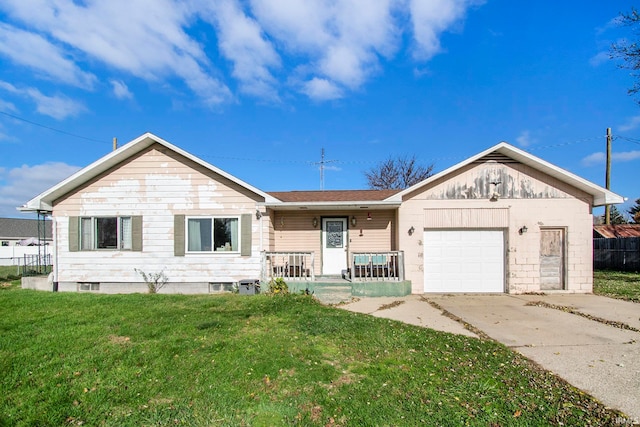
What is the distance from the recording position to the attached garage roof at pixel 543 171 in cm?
913

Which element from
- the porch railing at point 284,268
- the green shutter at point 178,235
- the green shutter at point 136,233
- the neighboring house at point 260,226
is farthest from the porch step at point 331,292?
the green shutter at point 136,233

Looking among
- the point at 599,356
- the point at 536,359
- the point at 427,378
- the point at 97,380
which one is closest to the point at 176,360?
the point at 97,380

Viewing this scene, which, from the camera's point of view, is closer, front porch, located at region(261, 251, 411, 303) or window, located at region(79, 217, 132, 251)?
front porch, located at region(261, 251, 411, 303)

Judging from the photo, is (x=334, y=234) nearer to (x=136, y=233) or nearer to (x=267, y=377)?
(x=136, y=233)

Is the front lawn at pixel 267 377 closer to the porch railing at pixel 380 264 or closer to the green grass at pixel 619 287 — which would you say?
the porch railing at pixel 380 264

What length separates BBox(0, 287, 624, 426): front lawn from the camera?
9.68 feet

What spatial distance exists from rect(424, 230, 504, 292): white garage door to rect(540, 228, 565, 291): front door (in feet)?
3.92

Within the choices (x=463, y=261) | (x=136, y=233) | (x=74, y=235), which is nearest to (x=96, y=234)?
(x=74, y=235)

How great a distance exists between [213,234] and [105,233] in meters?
3.40

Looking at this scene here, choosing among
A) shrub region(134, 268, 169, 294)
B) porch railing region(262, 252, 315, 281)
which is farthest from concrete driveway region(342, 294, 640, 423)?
shrub region(134, 268, 169, 294)

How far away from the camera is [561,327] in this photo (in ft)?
19.3

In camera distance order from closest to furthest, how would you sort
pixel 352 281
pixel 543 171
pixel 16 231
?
pixel 352 281, pixel 543 171, pixel 16 231

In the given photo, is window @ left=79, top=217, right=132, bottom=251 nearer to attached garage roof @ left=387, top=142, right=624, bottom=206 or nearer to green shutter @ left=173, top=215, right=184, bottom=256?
green shutter @ left=173, top=215, right=184, bottom=256

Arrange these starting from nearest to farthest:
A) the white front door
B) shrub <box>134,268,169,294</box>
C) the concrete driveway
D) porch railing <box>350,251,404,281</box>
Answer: the concrete driveway, porch railing <box>350,251,404,281</box>, shrub <box>134,268,169,294</box>, the white front door
